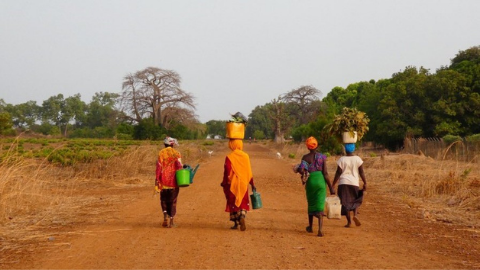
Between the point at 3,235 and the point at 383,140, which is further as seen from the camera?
the point at 383,140

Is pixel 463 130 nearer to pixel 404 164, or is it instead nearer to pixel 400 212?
pixel 404 164

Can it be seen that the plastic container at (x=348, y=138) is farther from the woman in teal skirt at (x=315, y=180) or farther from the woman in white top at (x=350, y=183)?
the woman in teal skirt at (x=315, y=180)

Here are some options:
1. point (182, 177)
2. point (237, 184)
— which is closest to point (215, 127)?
point (182, 177)

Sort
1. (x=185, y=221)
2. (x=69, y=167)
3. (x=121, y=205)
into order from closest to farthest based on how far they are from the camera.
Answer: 1. (x=185, y=221)
2. (x=121, y=205)
3. (x=69, y=167)

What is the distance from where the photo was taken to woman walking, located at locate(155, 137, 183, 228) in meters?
10.3

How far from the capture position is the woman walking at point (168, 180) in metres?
10.3

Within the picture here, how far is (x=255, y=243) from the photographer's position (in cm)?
853

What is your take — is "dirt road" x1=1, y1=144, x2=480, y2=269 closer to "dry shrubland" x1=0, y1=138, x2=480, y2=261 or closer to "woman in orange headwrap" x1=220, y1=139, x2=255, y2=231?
"woman in orange headwrap" x1=220, y1=139, x2=255, y2=231

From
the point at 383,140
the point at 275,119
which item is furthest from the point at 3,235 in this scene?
the point at 275,119

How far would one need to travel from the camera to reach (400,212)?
12.4 meters

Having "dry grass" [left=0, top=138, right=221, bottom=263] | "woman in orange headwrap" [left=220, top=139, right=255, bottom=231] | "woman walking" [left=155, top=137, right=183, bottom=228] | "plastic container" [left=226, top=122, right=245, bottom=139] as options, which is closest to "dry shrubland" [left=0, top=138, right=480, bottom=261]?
"dry grass" [left=0, top=138, right=221, bottom=263]

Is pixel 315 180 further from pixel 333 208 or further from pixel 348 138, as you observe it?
pixel 348 138

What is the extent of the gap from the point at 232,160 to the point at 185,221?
6.07ft

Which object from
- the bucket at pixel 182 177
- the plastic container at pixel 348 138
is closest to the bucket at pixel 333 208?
the plastic container at pixel 348 138
